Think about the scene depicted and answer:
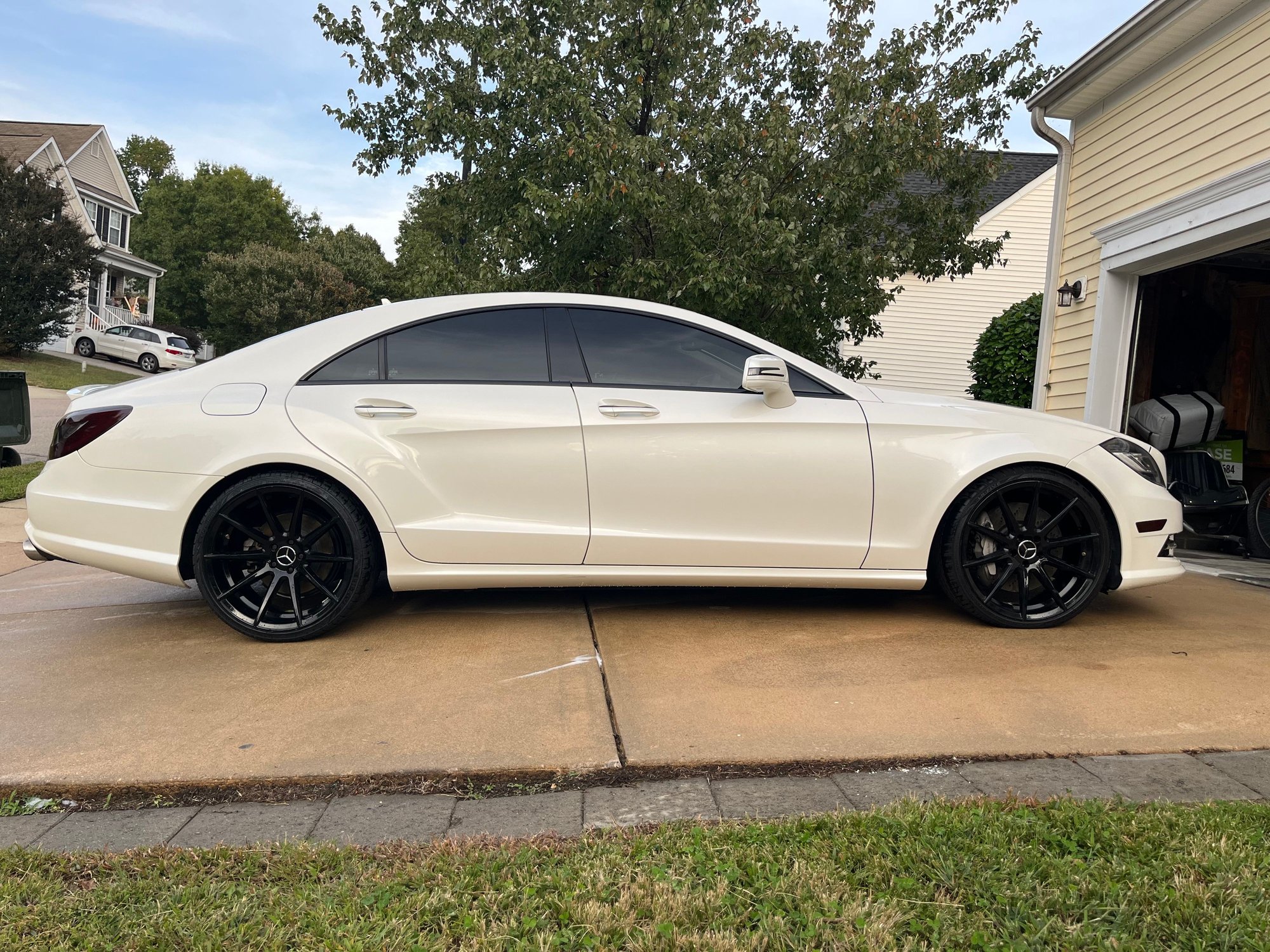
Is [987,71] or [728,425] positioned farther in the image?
[987,71]

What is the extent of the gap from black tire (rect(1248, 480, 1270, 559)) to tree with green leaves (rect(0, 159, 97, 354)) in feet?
90.6

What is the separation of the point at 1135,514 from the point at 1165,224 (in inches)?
160

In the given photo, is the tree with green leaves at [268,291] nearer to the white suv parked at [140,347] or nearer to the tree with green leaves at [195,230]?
the white suv parked at [140,347]

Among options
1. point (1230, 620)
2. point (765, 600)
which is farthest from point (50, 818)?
point (1230, 620)

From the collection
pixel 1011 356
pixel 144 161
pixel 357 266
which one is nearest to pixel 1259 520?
pixel 1011 356

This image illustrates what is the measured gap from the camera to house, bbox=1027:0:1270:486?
6152mm

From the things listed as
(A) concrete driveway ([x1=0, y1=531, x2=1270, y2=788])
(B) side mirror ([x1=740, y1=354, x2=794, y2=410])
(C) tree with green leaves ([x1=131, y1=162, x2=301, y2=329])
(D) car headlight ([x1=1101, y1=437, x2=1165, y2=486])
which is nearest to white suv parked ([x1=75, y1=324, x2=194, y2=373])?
(C) tree with green leaves ([x1=131, y1=162, x2=301, y2=329])

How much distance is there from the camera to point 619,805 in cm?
232

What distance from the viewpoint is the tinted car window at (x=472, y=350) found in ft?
12.5

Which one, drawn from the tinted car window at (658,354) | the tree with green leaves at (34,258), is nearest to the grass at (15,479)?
the tinted car window at (658,354)

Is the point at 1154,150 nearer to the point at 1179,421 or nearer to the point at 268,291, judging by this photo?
the point at 1179,421

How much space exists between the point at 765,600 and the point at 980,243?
7881mm

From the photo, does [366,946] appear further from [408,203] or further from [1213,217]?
[408,203]

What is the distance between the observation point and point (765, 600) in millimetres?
4410
